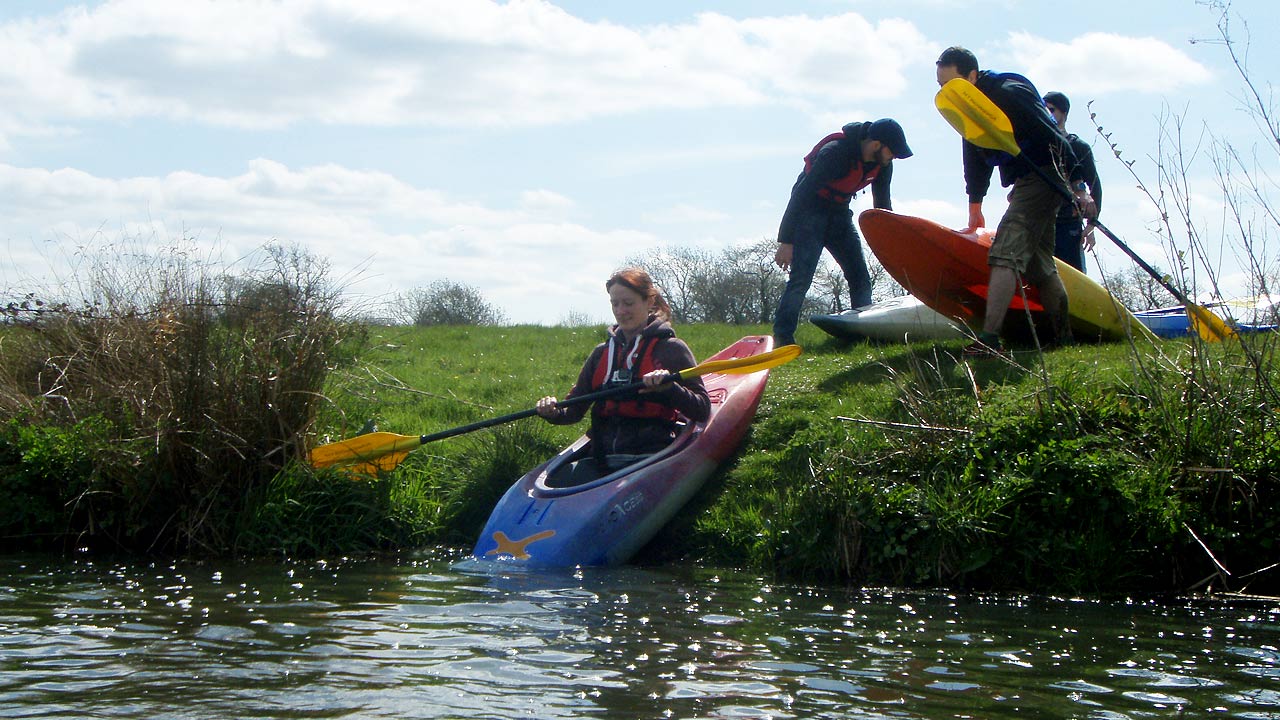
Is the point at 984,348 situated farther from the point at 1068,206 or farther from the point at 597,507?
the point at 597,507

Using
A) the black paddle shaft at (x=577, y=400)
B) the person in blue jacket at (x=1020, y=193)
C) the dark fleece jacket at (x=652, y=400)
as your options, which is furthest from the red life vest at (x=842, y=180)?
the black paddle shaft at (x=577, y=400)

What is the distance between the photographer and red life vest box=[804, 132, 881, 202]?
827 centimetres

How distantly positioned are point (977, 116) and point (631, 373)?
2.42 meters

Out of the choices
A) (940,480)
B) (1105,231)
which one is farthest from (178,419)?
(1105,231)

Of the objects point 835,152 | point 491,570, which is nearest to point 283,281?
point 491,570

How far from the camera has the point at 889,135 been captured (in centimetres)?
805

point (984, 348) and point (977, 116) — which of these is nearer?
point (977, 116)

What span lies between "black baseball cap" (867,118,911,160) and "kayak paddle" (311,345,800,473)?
1908 mm

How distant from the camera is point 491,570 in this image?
232 inches

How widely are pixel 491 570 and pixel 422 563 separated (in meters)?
0.54

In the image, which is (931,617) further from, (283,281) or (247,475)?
(283,281)

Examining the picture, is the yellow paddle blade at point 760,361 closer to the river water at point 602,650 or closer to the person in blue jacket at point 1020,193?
the person in blue jacket at point 1020,193

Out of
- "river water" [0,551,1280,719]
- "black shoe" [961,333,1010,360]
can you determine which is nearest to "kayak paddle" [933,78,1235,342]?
"black shoe" [961,333,1010,360]

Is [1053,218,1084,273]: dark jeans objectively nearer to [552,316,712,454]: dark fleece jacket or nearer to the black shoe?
the black shoe
